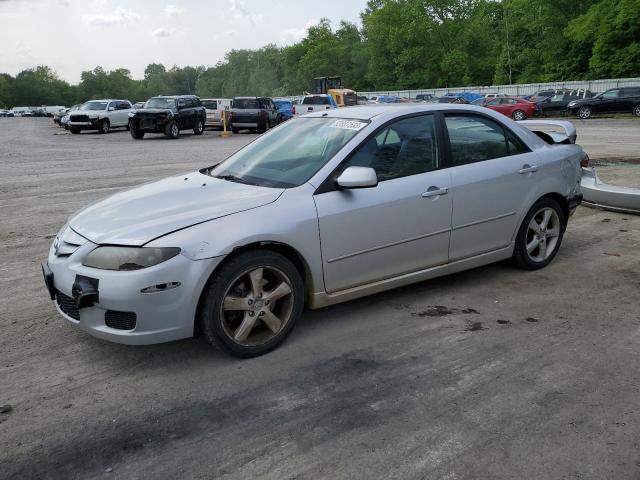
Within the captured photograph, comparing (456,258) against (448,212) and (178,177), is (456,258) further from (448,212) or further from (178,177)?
(178,177)

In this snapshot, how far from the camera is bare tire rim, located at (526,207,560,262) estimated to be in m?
5.25

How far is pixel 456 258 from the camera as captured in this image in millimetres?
4660

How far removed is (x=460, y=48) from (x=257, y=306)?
80094 millimetres

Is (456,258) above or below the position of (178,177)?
below

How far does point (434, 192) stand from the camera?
438cm

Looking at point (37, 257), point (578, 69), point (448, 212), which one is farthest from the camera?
point (578, 69)

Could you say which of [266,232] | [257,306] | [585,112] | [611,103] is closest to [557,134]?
[266,232]

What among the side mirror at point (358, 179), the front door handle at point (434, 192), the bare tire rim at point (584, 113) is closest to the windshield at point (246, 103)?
the bare tire rim at point (584, 113)

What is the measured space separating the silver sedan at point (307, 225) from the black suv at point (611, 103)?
30420 mm

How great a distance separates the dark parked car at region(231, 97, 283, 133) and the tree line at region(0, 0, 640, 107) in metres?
36.8

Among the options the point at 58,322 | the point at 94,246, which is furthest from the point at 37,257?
the point at 94,246

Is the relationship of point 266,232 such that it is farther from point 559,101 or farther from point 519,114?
point 559,101

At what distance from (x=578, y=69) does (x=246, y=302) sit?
206 feet

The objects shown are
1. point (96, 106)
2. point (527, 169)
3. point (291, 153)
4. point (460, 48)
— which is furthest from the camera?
point (460, 48)
